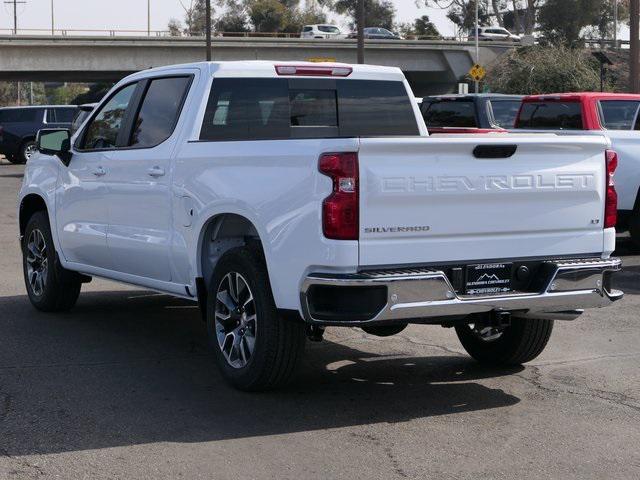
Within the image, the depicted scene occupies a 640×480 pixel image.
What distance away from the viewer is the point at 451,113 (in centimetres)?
1808

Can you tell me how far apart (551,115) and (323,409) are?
8.93 metres

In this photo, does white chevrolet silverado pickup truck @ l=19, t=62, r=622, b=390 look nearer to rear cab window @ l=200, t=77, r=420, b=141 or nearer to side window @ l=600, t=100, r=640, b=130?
rear cab window @ l=200, t=77, r=420, b=141

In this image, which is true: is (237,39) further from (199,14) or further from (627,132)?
(199,14)

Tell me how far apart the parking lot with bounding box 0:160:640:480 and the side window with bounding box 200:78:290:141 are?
156cm

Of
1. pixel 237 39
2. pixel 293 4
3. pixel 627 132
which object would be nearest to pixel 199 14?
pixel 293 4

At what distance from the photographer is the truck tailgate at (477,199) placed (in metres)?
5.95

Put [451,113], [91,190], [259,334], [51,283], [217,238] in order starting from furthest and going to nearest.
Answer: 1. [451,113]
2. [51,283]
3. [91,190]
4. [217,238]
5. [259,334]

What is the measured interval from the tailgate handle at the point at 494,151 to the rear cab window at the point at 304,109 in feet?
4.27

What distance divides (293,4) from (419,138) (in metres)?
143

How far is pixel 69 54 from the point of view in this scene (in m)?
65.9

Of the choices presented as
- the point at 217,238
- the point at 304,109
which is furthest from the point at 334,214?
the point at 304,109

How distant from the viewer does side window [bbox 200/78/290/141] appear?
7523 mm

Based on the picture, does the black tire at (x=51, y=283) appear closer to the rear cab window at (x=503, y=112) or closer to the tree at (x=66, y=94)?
the rear cab window at (x=503, y=112)

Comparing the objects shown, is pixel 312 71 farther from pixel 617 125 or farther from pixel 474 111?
pixel 474 111
